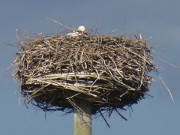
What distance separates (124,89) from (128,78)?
0.65 ft

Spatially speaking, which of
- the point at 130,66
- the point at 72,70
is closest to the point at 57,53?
the point at 72,70

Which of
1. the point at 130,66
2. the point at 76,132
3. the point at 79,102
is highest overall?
the point at 130,66

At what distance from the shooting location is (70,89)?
8.08 m

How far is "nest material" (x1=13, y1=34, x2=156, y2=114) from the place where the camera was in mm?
8102

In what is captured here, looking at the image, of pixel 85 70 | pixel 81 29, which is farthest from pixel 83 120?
pixel 81 29

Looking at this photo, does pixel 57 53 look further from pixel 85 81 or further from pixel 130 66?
pixel 130 66

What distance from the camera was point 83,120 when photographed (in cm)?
832

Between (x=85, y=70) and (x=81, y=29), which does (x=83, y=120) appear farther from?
(x=81, y=29)

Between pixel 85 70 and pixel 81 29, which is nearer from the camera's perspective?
pixel 85 70

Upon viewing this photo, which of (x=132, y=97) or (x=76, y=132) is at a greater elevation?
(x=132, y=97)

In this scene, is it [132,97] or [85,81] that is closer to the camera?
[85,81]

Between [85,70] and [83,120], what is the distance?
2.70ft

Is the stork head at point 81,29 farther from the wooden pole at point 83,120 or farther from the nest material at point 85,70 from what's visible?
the wooden pole at point 83,120

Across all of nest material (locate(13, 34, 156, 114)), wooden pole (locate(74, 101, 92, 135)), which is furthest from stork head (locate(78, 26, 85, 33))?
wooden pole (locate(74, 101, 92, 135))
